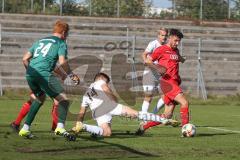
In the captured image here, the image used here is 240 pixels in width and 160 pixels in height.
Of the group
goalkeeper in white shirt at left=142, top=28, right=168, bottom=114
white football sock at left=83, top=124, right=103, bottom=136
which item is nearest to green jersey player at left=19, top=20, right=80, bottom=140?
white football sock at left=83, top=124, right=103, bottom=136

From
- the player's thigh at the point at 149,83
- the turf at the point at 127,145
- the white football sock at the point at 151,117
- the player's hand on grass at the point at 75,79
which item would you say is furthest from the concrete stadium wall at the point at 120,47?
the player's hand on grass at the point at 75,79

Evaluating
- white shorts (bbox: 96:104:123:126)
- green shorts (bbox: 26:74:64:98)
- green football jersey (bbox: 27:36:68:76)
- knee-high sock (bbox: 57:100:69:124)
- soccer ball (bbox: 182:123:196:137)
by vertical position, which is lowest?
soccer ball (bbox: 182:123:196:137)

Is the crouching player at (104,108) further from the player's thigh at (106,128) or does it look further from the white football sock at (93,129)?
the white football sock at (93,129)

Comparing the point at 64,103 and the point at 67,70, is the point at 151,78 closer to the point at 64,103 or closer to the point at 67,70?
the point at 64,103

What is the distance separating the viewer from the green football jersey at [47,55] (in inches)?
493

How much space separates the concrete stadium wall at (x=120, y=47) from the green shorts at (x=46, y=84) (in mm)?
17737

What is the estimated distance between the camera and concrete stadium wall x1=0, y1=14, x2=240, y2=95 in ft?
106

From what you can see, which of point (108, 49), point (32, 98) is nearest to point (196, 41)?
point (108, 49)

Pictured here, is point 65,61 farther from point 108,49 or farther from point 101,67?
point 108,49

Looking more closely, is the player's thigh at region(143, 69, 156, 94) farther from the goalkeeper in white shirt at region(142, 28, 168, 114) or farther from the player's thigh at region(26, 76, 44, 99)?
the player's thigh at region(26, 76, 44, 99)

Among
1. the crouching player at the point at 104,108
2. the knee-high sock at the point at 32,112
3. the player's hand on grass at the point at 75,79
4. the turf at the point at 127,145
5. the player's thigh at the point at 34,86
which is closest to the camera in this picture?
the turf at the point at 127,145

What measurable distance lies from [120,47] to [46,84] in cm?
2149

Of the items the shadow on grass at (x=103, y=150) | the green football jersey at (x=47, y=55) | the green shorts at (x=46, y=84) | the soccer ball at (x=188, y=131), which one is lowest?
the soccer ball at (x=188, y=131)

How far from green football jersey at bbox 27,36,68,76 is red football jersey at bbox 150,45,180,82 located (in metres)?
2.35
